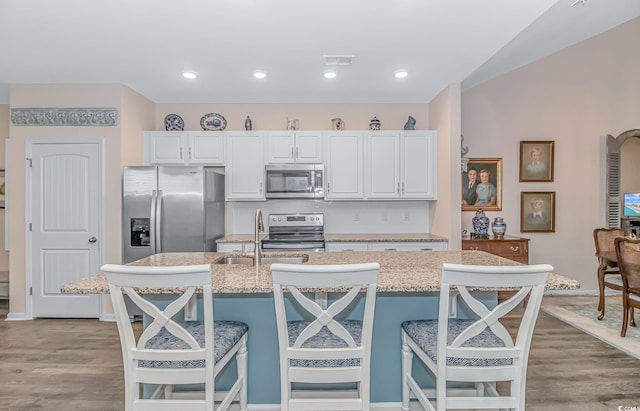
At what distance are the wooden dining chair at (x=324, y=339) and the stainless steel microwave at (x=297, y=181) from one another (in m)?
2.88

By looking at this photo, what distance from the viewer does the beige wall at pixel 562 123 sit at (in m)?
Answer: 5.22

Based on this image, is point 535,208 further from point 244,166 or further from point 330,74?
point 244,166

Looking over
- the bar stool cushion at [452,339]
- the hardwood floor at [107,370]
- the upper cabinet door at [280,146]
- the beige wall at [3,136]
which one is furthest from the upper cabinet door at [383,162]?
the beige wall at [3,136]

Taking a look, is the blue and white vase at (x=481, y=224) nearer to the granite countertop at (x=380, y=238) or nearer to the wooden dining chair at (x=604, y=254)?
the granite countertop at (x=380, y=238)

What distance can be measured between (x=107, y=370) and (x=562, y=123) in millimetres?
5960

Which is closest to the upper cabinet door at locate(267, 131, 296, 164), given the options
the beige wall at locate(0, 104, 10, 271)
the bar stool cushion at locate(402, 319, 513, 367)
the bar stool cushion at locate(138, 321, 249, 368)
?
the bar stool cushion at locate(138, 321, 249, 368)

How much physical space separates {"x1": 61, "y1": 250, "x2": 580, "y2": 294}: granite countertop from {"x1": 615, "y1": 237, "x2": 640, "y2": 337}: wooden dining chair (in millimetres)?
1801

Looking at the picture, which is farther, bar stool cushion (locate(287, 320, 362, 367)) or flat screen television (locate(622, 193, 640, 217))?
flat screen television (locate(622, 193, 640, 217))

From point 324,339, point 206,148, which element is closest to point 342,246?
point 206,148

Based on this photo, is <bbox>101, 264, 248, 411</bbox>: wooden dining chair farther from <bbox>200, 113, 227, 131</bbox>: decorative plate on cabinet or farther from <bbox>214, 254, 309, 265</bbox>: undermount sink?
<bbox>200, 113, 227, 131</bbox>: decorative plate on cabinet

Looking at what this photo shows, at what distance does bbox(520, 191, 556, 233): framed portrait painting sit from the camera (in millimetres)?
5207

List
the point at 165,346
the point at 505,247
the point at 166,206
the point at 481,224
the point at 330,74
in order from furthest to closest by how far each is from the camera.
A: the point at 481,224 → the point at 505,247 → the point at 166,206 → the point at 330,74 → the point at 165,346

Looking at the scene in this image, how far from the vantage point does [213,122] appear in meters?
4.95

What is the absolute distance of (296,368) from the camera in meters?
1.69
